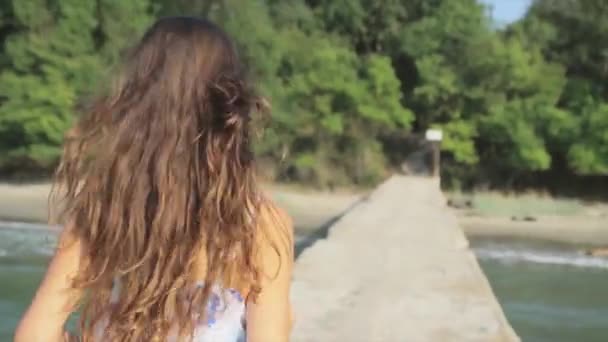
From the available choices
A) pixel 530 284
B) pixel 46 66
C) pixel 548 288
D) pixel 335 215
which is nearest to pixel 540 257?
pixel 530 284

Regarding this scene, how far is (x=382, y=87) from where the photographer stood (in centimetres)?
2619

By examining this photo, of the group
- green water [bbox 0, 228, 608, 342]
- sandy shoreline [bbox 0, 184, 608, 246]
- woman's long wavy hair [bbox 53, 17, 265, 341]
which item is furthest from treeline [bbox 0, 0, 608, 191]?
woman's long wavy hair [bbox 53, 17, 265, 341]

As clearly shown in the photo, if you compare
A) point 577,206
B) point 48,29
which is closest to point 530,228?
point 577,206

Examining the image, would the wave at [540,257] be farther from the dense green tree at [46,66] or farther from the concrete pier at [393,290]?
the dense green tree at [46,66]

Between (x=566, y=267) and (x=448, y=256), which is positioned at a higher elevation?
(x=448, y=256)

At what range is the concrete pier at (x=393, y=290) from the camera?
3918 mm

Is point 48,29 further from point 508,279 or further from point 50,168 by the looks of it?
point 508,279

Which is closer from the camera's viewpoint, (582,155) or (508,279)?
(508,279)

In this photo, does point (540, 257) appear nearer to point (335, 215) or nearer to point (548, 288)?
point (548, 288)

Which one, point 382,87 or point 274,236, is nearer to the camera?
point 274,236

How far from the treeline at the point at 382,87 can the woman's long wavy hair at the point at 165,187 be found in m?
23.0

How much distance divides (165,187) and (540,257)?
15.7 meters

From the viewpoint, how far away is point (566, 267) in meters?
15.3

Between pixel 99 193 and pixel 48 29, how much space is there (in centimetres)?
2460
